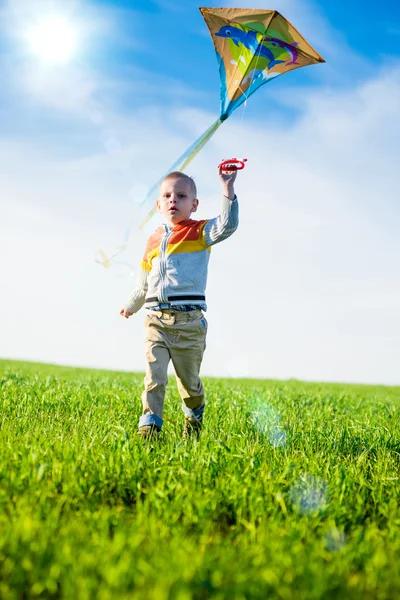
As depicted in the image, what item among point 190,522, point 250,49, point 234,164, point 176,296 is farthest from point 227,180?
point 190,522

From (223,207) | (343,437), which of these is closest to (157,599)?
(223,207)

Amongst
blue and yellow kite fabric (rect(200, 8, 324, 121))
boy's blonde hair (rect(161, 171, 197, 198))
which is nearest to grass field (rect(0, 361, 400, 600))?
boy's blonde hair (rect(161, 171, 197, 198))

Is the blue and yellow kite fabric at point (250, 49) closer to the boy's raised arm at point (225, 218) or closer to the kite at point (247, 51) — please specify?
the kite at point (247, 51)

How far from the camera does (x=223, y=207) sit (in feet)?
17.0

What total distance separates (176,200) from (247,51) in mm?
1749

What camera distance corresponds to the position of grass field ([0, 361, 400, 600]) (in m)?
2.26

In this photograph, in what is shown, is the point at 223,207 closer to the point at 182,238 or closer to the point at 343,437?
the point at 182,238

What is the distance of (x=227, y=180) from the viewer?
5.01m

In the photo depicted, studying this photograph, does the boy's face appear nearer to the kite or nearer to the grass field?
the kite

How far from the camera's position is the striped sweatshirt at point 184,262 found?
540 centimetres

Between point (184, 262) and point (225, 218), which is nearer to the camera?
point (225, 218)

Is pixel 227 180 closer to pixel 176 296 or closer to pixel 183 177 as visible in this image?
pixel 183 177

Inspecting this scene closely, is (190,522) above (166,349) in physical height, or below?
below

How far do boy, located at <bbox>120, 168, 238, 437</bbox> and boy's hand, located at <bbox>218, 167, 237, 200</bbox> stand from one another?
33 cm
